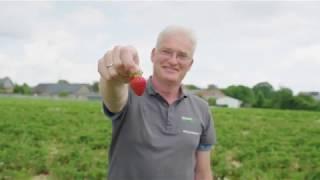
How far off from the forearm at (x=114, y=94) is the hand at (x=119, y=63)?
75mm

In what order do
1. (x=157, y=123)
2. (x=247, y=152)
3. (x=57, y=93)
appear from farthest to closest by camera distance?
(x=57, y=93), (x=247, y=152), (x=157, y=123)

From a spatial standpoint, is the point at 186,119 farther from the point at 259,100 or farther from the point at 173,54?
the point at 259,100

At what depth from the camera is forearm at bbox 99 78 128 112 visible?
5.84 ft

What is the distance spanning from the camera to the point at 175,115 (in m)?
2.18

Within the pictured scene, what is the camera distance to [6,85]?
89.1 m

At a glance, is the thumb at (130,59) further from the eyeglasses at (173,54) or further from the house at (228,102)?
the house at (228,102)

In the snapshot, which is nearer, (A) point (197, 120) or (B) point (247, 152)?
(A) point (197, 120)

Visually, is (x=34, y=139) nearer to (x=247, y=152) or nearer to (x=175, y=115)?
(x=247, y=152)

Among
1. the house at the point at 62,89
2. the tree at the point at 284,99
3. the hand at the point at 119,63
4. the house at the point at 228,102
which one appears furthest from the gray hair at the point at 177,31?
the house at the point at 62,89

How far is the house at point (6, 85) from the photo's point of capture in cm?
8559

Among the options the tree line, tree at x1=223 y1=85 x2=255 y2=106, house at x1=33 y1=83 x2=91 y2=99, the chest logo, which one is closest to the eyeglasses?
the chest logo

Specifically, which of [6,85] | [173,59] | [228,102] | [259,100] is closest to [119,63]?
[173,59]

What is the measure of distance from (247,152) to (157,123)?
24.4 feet

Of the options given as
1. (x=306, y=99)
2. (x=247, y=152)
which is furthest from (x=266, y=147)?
(x=306, y=99)
